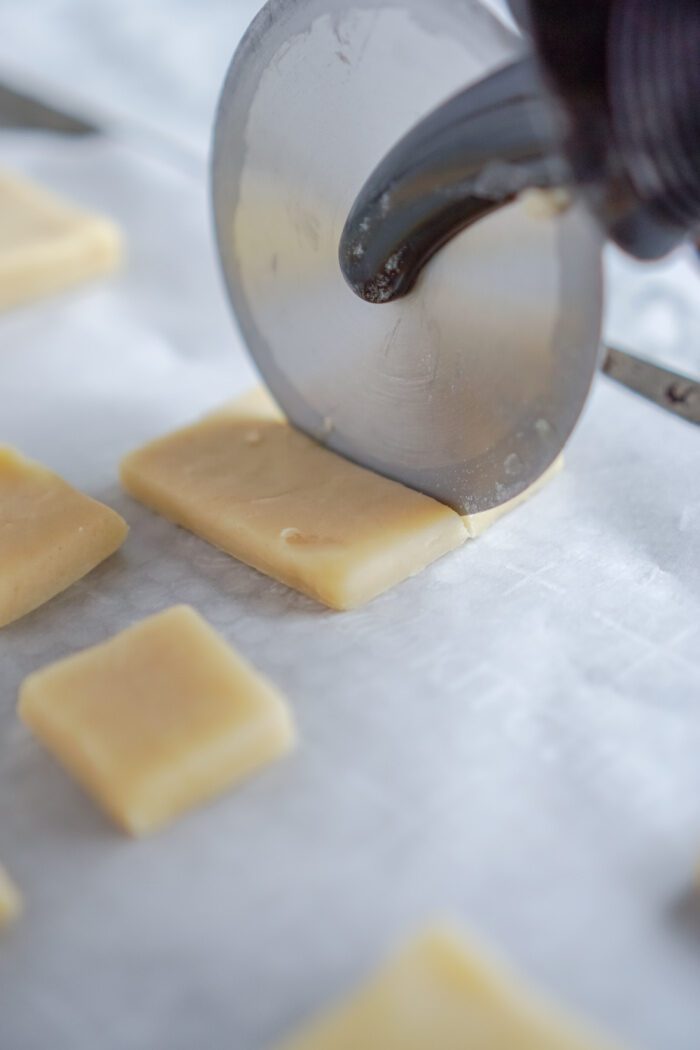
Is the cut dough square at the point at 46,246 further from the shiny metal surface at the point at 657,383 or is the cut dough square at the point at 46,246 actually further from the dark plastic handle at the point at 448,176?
the shiny metal surface at the point at 657,383

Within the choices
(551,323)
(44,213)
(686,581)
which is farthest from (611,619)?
(44,213)

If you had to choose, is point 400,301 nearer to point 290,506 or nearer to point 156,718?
point 290,506

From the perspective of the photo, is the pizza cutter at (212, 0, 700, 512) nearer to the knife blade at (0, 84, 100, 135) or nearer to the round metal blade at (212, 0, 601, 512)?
the round metal blade at (212, 0, 601, 512)

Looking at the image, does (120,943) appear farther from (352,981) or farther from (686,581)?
(686,581)

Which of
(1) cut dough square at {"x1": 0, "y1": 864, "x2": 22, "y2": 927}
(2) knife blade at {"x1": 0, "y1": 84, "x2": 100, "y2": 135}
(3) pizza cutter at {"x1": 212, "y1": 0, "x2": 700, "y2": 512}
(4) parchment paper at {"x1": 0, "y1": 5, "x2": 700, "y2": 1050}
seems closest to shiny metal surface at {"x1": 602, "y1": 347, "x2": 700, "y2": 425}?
(3) pizza cutter at {"x1": 212, "y1": 0, "x2": 700, "y2": 512}

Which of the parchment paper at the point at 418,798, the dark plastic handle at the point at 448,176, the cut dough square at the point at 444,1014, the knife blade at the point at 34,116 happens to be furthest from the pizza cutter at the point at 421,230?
the knife blade at the point at 34,116

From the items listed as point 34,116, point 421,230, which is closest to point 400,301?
point 421,230
